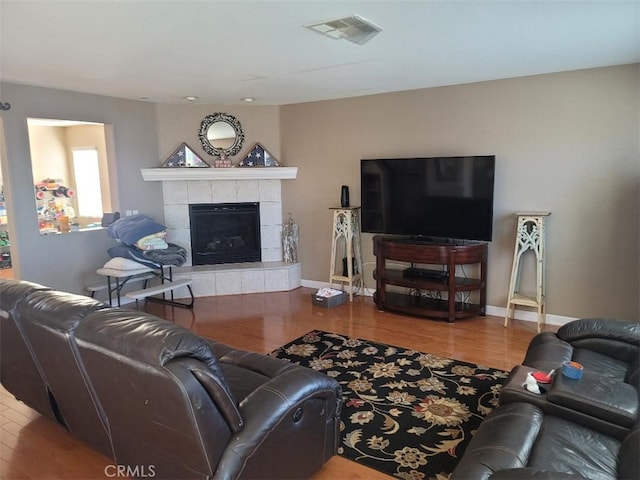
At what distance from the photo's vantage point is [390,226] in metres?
4.96

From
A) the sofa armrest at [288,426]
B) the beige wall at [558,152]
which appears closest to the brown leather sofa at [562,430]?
the sofa armrest at [288,426]

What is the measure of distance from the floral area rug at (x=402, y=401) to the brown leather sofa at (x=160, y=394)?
0.38m

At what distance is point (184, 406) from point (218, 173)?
4454mm

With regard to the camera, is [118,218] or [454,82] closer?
[454,82]

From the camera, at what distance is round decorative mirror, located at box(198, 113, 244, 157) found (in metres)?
5.68

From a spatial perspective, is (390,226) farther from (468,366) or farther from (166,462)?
(166,462)

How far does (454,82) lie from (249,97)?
7.49 ft

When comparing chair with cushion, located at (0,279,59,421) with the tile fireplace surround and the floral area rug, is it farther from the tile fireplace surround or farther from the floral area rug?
the tile fireplace surround

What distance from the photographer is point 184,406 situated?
1471 mm

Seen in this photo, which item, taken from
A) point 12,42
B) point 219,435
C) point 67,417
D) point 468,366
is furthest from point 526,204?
point 12,42

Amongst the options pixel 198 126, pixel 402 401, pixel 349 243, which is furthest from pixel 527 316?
pixel 198 126

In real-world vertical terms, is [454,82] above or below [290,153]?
above

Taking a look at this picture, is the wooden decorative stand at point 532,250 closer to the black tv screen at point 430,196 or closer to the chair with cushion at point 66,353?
the black tv screen at point 430,196

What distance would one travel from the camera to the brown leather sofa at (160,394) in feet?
5.01
